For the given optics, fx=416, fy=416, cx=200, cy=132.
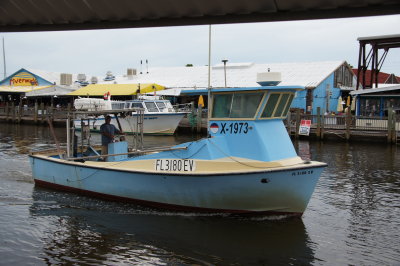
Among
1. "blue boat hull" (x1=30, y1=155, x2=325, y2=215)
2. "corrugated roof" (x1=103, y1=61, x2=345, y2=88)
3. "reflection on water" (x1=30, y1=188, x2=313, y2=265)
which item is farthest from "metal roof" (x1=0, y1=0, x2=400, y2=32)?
"corrugated roof" (x1=103, y1=61, x2=345, y2=88)

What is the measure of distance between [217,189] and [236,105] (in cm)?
217

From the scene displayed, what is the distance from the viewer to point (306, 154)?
21.7 meters

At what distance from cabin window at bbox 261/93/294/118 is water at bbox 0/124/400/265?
262cm

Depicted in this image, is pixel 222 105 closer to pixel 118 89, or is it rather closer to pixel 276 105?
pixel 276 105

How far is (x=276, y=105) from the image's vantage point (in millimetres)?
10531

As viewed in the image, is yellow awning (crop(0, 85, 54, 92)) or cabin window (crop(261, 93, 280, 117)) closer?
cabin window (crop(261, 93, 280, 117))

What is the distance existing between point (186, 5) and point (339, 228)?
645 cm

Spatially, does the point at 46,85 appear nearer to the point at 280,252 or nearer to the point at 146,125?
the point at 146,125

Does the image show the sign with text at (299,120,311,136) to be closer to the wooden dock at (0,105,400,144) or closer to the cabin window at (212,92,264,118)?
the wooden dock at (0,105,400,144)

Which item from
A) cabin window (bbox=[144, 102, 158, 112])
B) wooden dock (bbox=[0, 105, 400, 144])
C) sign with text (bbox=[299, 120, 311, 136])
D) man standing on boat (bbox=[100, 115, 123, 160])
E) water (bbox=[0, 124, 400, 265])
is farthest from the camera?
cabin window (bbox=[144, 102, 158, 112])

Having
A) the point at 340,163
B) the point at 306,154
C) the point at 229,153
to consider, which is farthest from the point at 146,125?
the point at 229,153

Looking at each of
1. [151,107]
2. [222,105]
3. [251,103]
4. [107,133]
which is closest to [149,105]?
[151,107]

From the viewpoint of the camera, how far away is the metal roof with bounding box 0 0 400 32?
615 cm

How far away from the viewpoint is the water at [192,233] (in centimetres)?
821
